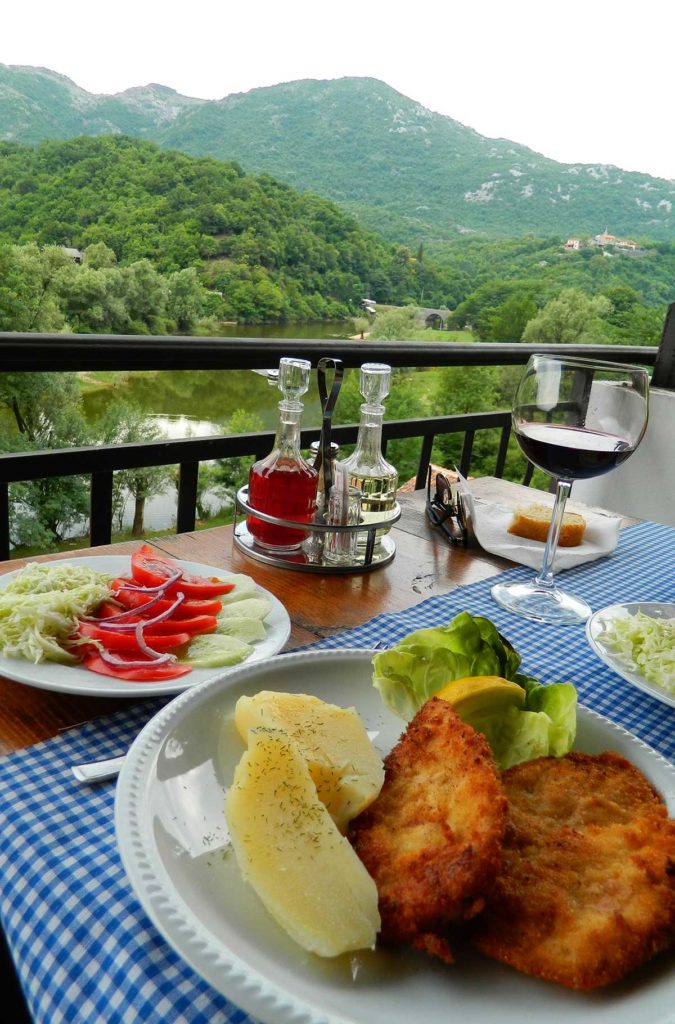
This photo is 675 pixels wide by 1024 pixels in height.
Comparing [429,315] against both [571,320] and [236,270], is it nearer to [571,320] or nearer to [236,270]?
[571,320]

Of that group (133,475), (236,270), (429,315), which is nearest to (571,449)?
(133,475)

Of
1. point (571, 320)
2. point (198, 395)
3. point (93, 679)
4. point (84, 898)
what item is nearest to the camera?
point (84, 898)

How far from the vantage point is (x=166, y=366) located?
1.79m

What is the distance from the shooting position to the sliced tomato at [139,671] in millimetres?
→ 714

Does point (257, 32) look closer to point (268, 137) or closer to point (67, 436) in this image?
point (268, 137)

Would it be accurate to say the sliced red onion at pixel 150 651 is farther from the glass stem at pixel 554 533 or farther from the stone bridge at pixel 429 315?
the stone bridge at pixel 429 315

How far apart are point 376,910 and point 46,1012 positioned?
205 millimetres

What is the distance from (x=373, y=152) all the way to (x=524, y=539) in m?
25.1

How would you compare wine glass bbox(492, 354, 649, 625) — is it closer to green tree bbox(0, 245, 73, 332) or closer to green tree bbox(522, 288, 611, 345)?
green tree bbox(0, 245, 73, 332)

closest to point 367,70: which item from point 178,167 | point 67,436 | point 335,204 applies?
point 335,204

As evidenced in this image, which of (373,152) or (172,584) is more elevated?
(373,152)

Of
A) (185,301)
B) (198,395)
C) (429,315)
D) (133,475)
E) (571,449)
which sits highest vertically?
(571,449)

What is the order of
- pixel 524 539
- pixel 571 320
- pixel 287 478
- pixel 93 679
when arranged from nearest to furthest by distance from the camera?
1. pixel 93 679
2. pixel 287 478
3. pixel 524 539
4. pixel 571 320

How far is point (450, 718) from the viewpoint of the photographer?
1.68 ft
